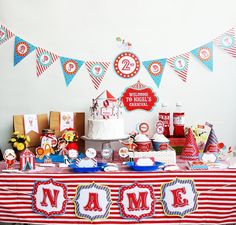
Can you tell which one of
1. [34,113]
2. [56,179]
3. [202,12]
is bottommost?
[56,179]

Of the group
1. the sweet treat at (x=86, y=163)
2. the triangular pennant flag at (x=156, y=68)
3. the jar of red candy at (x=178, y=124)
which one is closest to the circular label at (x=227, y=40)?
the triangular pennant flag at (x=156, y=68)

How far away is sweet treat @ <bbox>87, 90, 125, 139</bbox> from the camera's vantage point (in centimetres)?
232

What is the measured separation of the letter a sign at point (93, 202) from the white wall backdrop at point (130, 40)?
2.59 feet

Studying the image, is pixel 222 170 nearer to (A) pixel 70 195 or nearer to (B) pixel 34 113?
(A) pixel 70 195

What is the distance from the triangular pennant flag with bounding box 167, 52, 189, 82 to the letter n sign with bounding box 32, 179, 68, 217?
1.23 meters

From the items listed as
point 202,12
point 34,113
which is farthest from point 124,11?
point 34,113

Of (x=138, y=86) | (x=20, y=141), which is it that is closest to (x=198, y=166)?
(x=138, y=86)

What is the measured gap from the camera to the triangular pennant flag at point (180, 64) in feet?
8.58

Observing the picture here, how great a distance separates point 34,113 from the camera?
2686mm

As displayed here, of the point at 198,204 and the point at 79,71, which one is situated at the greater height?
the point at 79,71

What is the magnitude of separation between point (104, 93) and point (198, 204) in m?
1.09

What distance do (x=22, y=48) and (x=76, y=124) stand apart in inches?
28.3

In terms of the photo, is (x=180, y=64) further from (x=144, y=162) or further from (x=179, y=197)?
(x=179, y=197)

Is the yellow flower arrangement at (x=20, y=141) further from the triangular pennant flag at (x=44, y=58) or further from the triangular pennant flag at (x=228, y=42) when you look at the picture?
the triangular pennant flag at (x=228, y=42)
